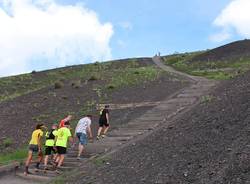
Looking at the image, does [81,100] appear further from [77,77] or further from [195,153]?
[195,153]

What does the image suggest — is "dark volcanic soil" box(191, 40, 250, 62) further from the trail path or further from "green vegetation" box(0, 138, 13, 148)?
"green vegetation" box(0, 138, 13, 148)

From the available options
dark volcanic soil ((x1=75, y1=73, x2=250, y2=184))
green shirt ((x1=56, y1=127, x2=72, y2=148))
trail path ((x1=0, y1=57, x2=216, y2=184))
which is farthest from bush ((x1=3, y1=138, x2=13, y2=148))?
dark volcanic soil ((x1=75, y1=73, x2=250, y2=184))

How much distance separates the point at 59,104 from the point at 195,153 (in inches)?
671

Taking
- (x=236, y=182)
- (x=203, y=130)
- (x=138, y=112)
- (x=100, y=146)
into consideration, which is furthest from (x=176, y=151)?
(x=138, y=112)

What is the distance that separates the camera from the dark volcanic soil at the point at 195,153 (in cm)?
1081

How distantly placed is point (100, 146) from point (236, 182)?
9383mm

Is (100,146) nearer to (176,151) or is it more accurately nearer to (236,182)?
(176,151)

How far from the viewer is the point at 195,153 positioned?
1240 cm

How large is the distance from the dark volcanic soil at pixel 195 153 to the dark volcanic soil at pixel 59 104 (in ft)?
21.9

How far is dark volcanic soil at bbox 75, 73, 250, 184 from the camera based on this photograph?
10.8 metres

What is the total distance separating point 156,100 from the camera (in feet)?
87.4

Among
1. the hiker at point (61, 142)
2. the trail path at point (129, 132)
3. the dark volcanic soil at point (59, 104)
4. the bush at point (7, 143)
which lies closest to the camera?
the hiker at point (61, 142)

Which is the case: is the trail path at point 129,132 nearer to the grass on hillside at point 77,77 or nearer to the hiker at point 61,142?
the hiker at point 61,142

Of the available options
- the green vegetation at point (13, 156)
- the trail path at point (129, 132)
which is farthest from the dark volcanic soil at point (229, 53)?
the green vegetation at point (13, 156)
